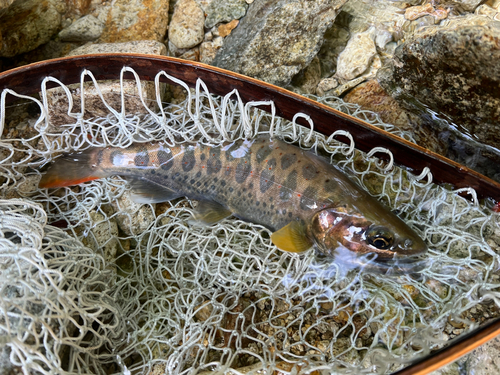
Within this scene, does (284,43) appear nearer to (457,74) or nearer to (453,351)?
(457,74)

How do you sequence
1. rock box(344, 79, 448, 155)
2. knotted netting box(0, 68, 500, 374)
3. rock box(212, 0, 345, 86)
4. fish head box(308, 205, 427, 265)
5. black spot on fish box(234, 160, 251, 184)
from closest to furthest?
knotted netting box(0, 68, 500, 374)
fish head box(308, 205, 427, 265)
black spot on fish box(234, 160, 251, 184)
rock box(344, 79, 448, 155)
rock box(212, 0, 345, 86)

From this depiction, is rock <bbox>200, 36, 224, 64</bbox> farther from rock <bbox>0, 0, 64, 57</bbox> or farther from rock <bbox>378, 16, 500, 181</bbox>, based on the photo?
rock <bbox>378, 16, 500, 181</bbox>

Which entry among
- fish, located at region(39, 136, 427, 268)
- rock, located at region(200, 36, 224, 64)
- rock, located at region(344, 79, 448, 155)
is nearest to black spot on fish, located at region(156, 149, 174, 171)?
fish, located at region(39, 136, 427, 268)

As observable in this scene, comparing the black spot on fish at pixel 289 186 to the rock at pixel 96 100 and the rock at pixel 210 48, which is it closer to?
the rock at pixel 96 100

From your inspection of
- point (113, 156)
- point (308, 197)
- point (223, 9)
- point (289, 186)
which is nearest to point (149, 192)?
point (113, 156)

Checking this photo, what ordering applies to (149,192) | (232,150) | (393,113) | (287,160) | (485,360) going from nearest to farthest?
1. (485,360)
2. (287,160)
3. (232,150)
4. (149,192)
5. (393,113)

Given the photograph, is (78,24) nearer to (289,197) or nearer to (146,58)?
(146,58)
